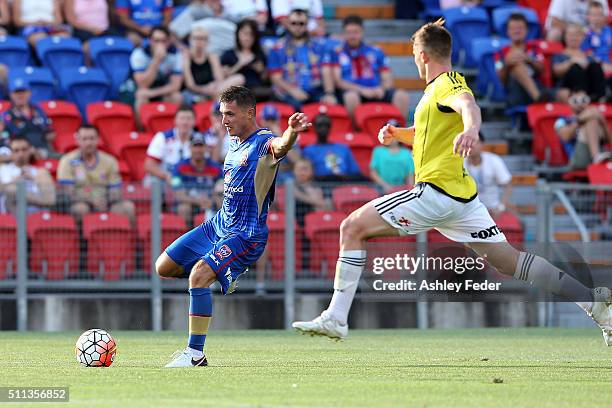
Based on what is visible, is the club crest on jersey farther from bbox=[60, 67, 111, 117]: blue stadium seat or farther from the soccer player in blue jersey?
bbox=[60, 67, 111, 117]: blue stadium seat

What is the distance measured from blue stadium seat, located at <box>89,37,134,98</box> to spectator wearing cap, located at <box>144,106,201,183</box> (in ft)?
7.76

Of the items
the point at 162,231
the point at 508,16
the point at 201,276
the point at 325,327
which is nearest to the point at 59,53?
the point at 162,231

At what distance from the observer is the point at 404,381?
9.10 m

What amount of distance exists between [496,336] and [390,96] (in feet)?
19.9

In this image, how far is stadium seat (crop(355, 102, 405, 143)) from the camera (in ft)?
64.4

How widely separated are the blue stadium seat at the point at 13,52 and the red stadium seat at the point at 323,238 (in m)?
5.43

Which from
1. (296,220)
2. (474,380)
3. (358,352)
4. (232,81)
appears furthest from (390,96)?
(474,380)

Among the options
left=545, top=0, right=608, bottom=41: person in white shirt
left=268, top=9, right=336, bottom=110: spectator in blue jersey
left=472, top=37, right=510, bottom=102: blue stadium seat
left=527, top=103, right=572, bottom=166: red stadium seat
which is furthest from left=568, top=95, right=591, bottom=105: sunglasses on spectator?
left=268, top=9, right=336, bottom=110: spectator in blue jersey

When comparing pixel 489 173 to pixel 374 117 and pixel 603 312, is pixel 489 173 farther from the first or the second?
pixel 603 312

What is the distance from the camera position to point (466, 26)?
883 inches

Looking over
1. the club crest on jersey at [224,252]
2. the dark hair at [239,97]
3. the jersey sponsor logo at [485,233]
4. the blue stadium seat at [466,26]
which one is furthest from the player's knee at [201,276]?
the blue stadium seat at [466,26]

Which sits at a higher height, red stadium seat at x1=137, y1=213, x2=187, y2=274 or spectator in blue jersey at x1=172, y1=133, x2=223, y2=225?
spectator in blue jersey at x1=172, y1=133, x2=223, y2=225

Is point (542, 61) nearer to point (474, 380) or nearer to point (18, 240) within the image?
point (18, 240)

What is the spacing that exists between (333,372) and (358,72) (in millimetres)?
11209
